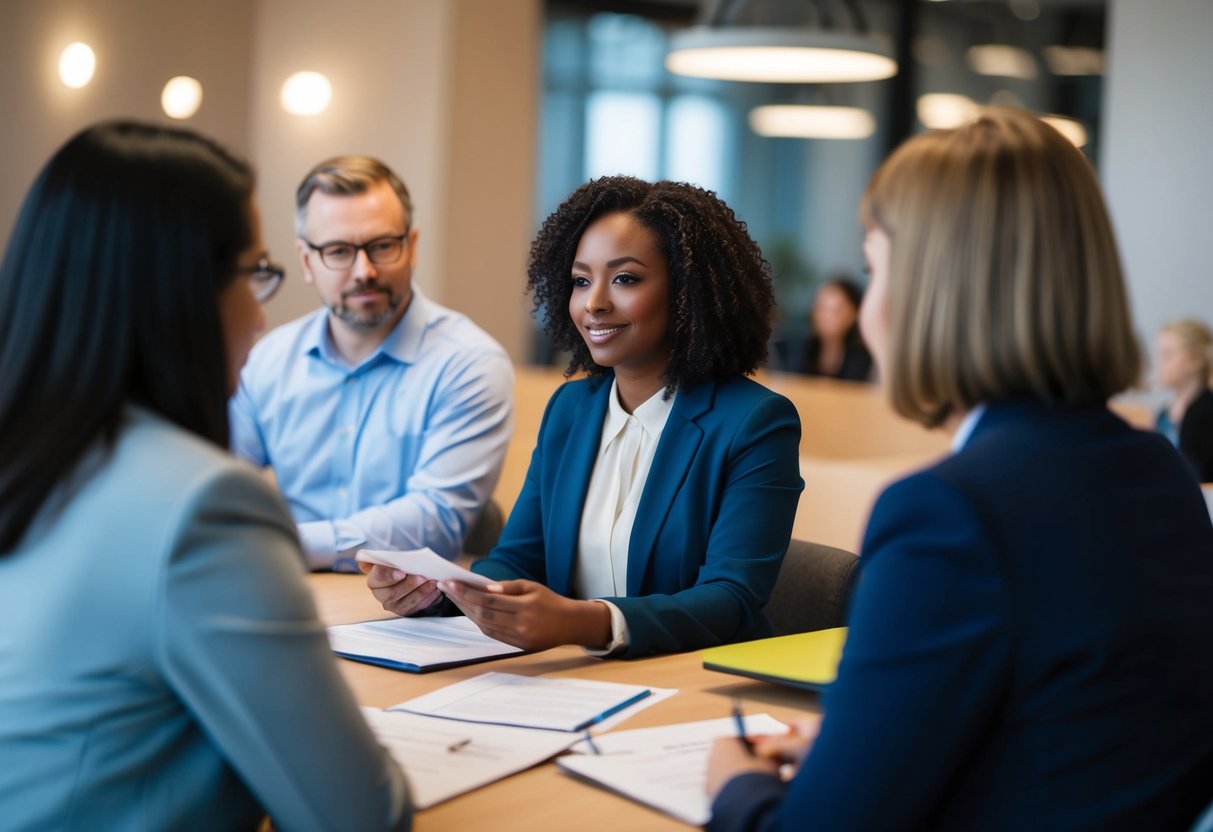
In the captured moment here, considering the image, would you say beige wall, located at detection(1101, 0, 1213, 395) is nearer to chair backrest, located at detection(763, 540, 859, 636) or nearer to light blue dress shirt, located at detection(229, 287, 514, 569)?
light blue dress shirt, located at detection(229, 287, 514, 569)

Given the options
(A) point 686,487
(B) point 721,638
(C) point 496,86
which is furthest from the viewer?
(C) point 496,86

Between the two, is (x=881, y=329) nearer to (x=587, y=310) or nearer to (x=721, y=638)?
(x=721, y=638)

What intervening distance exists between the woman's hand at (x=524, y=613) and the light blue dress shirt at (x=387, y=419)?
1.19 metres

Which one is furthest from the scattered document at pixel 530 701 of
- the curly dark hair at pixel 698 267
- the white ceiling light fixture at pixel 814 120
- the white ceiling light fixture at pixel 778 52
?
the white ceiling light fixture at pixel 814 120

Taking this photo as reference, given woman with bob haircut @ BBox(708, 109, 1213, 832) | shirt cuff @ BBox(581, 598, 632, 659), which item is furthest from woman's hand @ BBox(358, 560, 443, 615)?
woman with bob haircut @ BBox(708, 109, 1213, 832)

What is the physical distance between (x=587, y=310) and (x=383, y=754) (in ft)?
4.13

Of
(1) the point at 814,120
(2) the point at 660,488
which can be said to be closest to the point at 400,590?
(2) the point at 660,488

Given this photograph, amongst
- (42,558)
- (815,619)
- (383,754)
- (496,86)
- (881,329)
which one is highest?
(496,86)

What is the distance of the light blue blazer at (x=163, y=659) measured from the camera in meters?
1.04

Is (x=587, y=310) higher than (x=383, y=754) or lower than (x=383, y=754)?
higher

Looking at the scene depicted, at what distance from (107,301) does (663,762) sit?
76cm

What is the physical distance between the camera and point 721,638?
2.03m

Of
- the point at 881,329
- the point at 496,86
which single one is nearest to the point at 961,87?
the point at 496,86

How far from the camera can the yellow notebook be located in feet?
5.41
